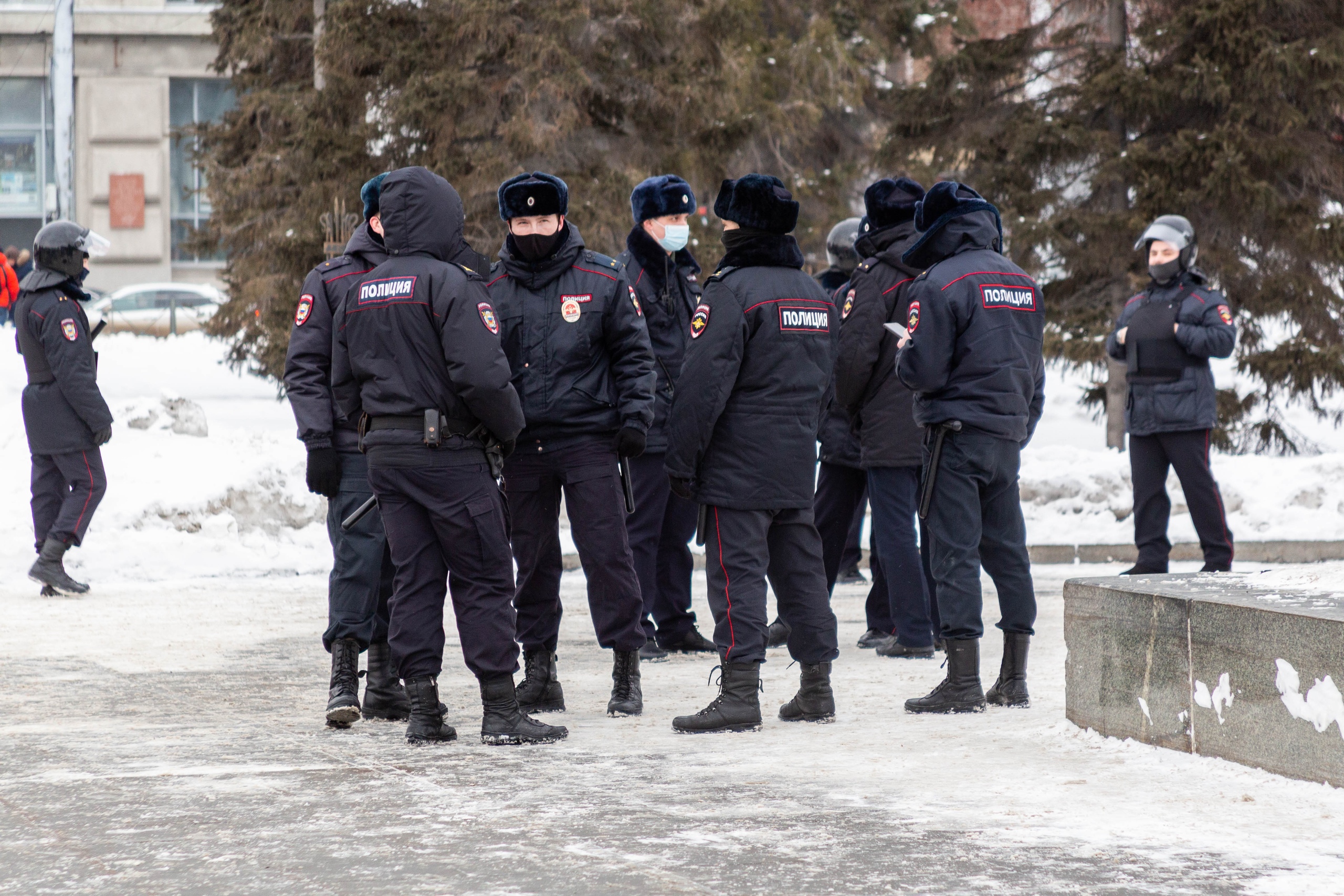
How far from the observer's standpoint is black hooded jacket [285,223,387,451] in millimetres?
5738

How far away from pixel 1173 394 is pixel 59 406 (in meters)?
6.44

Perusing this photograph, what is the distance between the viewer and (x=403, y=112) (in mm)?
15867

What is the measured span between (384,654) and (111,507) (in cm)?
566

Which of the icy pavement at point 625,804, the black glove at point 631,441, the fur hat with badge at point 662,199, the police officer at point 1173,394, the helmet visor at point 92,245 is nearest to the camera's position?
the icy pavement at point 625,804

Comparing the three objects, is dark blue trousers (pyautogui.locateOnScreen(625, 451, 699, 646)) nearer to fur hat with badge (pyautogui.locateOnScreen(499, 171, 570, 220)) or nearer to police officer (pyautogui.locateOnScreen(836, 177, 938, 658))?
police officer (pyautogui.locateOnScreen(836, 177, 938, 658))

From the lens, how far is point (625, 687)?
602 centimetres

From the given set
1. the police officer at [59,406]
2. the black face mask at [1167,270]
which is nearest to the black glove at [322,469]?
the police officer at [59,406]

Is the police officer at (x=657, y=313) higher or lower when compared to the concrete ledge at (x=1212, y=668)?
higher

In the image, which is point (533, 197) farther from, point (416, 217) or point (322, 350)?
point (322, 350)

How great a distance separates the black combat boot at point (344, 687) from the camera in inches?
222

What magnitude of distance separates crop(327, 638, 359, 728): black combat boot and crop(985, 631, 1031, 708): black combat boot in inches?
90.9

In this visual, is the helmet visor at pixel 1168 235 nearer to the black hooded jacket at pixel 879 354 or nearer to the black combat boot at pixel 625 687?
the black hooded jacket at pixel 879 354

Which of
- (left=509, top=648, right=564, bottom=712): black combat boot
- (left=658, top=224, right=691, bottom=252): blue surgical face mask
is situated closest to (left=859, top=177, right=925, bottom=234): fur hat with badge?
(left=658, top=224, right=691, bottom=252): blue surgical face mask

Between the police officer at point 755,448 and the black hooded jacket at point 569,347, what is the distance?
0.25m
